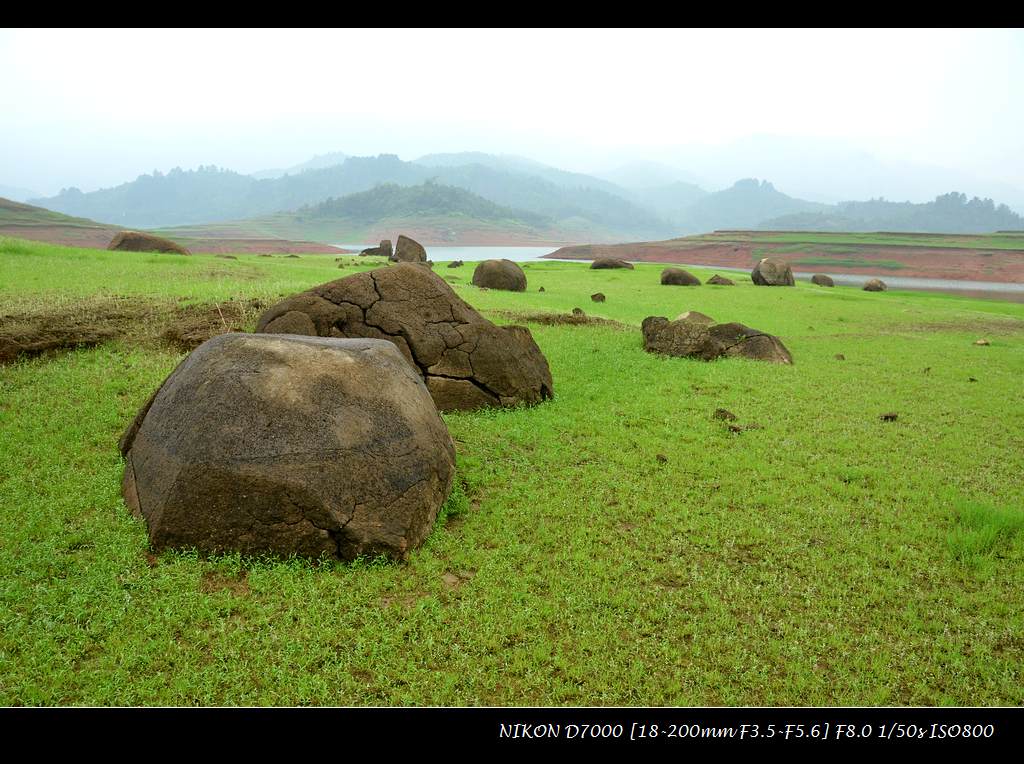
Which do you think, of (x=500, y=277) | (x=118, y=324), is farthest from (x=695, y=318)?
(x=118, y=324)

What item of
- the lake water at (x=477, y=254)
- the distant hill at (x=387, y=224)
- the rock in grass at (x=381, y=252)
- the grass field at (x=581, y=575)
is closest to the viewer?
the grass field at (x=581, y=575)

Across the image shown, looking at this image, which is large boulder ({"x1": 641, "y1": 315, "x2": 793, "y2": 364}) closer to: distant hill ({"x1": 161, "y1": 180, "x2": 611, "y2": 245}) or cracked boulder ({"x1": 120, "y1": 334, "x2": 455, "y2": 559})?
cracked boulder ({"x1": 120, "y1": 334, "x2": 455, "y2": 559})

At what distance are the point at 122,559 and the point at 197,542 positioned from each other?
0.67 metres

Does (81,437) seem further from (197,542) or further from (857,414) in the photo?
(857,414)

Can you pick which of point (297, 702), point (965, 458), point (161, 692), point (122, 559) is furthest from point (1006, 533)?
point (122, 559)

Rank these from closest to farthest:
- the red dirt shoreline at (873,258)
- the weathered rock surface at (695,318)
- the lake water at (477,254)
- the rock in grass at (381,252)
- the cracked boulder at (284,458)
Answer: the cracked boulder at (284,458)
the weathered rock surface at (695,318)
the rock in grass at (381,252)
the red dirt shoreline at (873,258)
the lake water at (477,254)

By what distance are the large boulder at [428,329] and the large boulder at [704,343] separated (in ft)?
19.4

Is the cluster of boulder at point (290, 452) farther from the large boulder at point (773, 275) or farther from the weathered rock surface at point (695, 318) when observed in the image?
the large boulder at point (773, 275)

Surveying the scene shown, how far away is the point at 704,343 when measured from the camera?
15633 mm

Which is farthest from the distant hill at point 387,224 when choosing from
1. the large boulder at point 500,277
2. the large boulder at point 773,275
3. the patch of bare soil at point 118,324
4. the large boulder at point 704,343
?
the large boulder at point 704,343

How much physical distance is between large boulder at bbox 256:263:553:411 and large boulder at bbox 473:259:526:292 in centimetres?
1803

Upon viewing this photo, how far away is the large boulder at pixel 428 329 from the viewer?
10109 mm

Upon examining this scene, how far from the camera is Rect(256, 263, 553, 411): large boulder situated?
33.2 ft

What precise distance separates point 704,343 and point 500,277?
15.2 m
